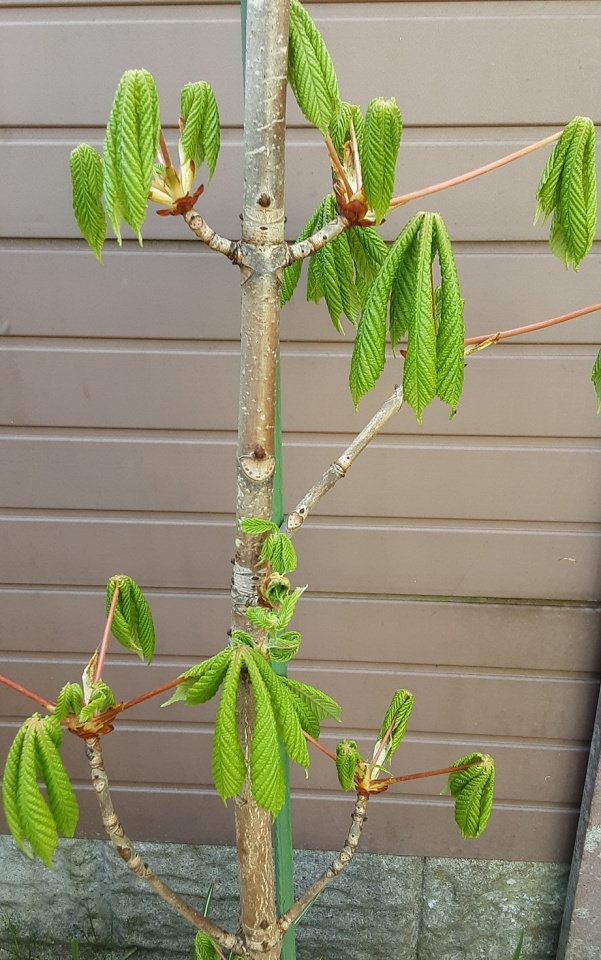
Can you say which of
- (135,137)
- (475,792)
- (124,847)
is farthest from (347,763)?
(135,137)

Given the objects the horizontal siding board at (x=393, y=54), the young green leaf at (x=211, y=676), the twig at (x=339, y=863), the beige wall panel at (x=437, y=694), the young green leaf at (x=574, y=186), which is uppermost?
the horizontal siding board at (x=393, y=54)

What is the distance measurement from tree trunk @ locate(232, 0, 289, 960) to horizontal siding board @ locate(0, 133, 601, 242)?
65cm

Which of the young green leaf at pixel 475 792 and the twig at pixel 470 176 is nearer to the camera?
the twig at pixel 470 176

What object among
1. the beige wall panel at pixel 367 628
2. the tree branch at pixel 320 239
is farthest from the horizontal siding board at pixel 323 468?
the tree branch at pixel 320 239

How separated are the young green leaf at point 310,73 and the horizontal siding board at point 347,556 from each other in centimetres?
99

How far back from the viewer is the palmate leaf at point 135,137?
71cm

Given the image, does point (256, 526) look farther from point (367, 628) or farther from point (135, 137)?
point (367, 628)

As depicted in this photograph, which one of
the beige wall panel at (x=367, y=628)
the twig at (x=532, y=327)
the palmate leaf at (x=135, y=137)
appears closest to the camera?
the palmate leaf at (x=135, y=137)

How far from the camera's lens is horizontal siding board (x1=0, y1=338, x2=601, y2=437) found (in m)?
1.57

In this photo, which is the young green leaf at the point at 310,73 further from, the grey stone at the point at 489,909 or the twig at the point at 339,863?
the grey stone at the point at 489,909

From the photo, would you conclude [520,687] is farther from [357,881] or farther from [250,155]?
[250,155]

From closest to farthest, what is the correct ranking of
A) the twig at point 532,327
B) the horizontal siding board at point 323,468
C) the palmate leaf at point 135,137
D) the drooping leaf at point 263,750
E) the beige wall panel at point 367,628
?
the palmate leaf at point 135,137 < the drooping leaf at point 263,750 < the twig at point 532,327 < the horizontal siding board at point 323,468 < the beige wall panel at point 367,628

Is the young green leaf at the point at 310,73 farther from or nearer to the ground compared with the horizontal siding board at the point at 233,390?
farther from the ground

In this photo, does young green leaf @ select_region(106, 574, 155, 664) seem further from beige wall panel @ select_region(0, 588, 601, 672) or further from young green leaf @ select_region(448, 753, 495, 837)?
beige wall panel @ select_region(0, 588, 601, 672)
